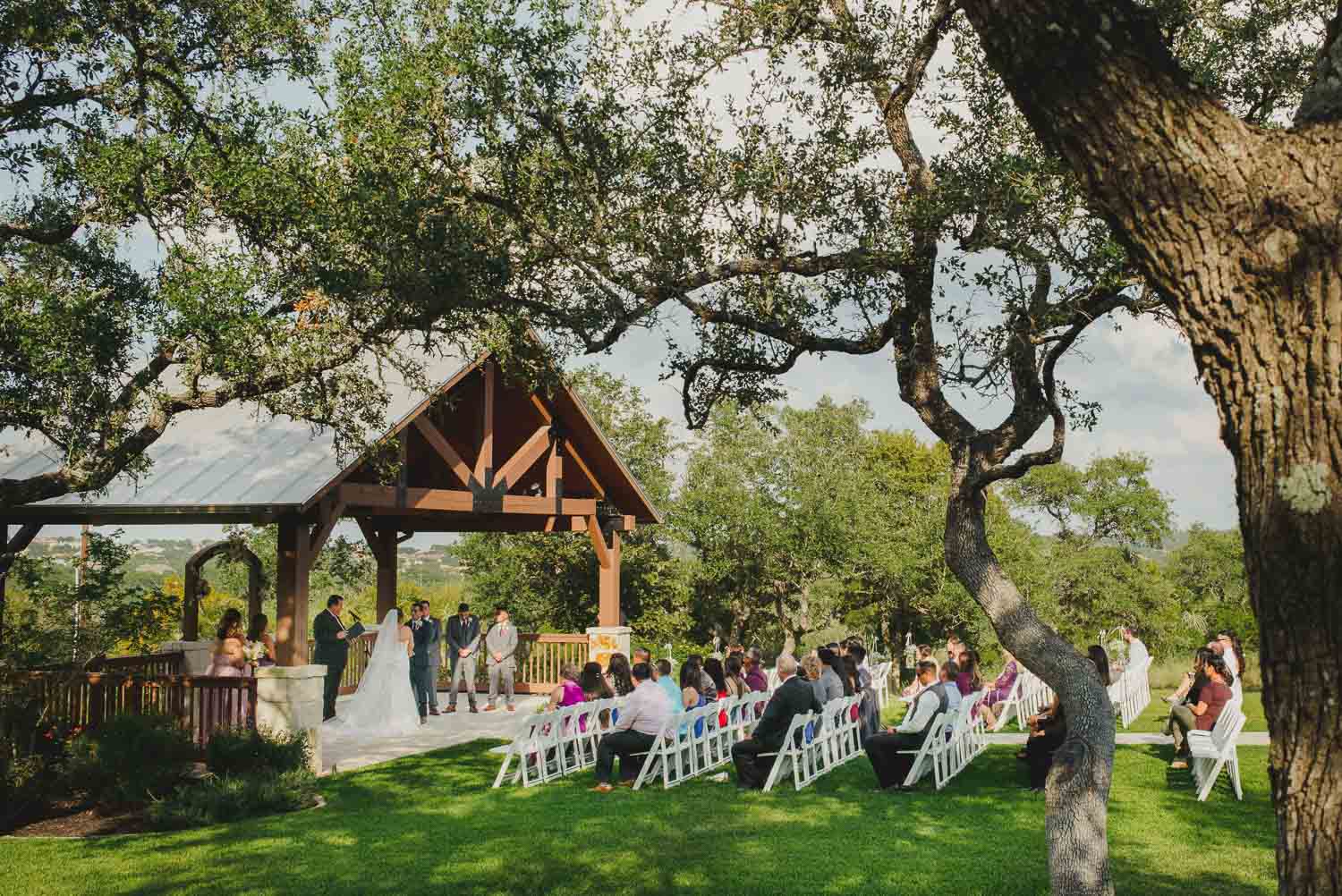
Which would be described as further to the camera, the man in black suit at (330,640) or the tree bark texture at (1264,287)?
the man in black suit at (330,640)

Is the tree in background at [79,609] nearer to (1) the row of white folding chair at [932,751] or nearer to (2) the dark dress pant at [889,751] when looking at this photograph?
Result: (2) the dark dress pant at [889,751]

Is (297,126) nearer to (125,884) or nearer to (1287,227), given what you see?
(125,884)

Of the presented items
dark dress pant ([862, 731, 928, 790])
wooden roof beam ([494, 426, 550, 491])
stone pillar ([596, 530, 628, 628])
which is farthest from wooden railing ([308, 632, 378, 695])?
dark dress pant ([862, 731, 928, 790])

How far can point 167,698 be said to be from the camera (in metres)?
11.0

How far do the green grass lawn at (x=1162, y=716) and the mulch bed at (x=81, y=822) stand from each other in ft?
38.7

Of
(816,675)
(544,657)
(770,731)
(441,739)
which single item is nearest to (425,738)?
(441,739)

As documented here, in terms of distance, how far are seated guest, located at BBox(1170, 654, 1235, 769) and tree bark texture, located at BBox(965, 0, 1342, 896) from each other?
890 centimetres

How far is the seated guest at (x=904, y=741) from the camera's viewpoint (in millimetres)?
10492

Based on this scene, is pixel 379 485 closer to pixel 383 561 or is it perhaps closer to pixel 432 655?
pixel 432 655

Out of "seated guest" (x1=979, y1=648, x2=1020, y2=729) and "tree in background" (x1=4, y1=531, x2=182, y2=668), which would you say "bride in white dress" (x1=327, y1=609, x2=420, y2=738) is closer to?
"tree in background" (x1=4, y1=531, x2=182, y2=668)

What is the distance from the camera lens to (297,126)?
351 inches

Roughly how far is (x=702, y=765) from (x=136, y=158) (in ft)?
27.7

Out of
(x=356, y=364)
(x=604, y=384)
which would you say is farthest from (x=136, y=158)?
(x=604, y=384)

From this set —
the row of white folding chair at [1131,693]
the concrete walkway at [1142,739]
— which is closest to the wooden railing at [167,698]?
the concrete walkway at [1142,739]
